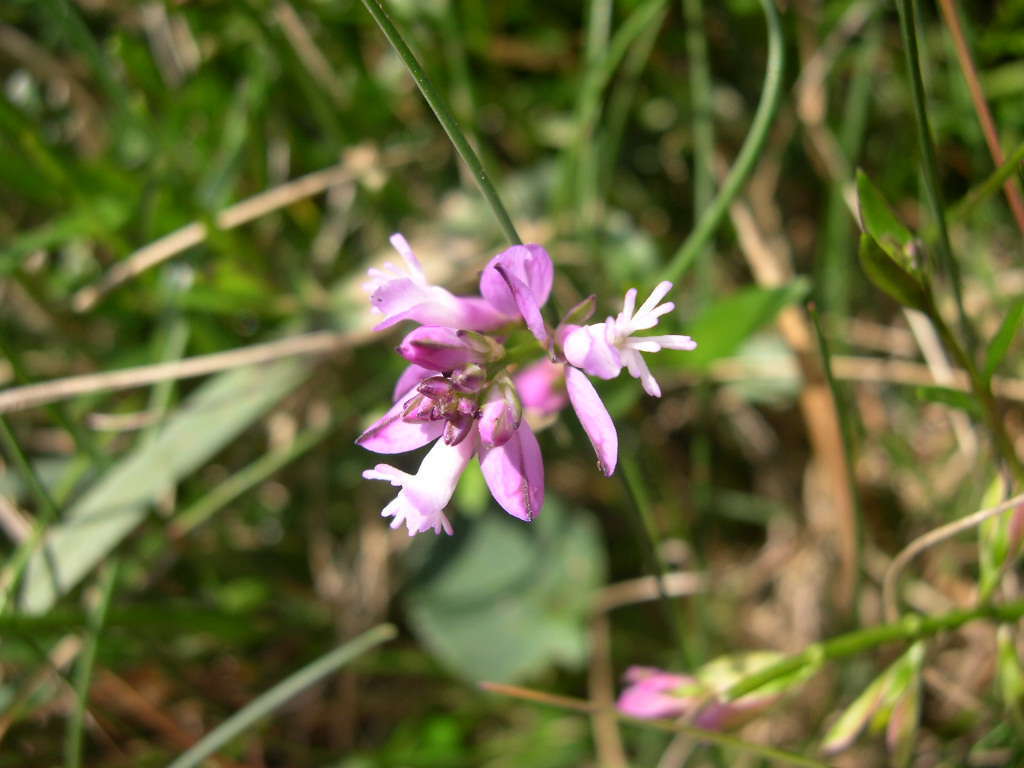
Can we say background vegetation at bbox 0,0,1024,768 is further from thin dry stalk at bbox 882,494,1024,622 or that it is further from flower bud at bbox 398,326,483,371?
flower bud at bbox 398,326,483,371

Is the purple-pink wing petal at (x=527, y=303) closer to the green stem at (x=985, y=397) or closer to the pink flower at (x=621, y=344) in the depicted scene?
the pink flower at (x=621, y=344)

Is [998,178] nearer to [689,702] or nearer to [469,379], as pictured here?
[469,379]

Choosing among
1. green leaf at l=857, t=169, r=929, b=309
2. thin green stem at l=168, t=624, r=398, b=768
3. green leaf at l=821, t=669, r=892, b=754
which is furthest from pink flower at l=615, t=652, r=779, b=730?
green leaf at l=857, t=169, r=929, b=309

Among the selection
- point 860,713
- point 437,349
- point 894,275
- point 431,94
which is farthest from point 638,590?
point 431,94

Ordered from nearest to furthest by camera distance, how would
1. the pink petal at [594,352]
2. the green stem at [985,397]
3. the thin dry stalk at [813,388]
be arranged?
the pink petal at [594,352] → the green stem at [985,397] → the thin dry stalk at [813,388]

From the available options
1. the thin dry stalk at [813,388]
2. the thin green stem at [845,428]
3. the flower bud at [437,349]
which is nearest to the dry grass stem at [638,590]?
the thin dry stalk at [813,388]
